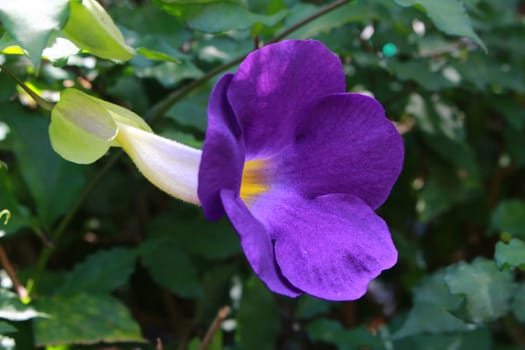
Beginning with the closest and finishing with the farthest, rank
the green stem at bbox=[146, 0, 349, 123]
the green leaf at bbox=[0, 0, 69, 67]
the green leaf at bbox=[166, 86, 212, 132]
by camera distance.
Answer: the green leaf at bbox=[0, 0, 69, 67]
the green stem at bbox=[146, 0, 349, 123]
the green leaf at bbox=[166, 86, 212, 132]

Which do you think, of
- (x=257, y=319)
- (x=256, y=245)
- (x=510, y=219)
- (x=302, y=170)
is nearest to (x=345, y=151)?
(x=302, y=170)

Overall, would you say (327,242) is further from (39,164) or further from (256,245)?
(39,164)

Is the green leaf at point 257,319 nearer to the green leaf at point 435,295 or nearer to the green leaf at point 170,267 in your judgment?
the green leaf at point 170,267

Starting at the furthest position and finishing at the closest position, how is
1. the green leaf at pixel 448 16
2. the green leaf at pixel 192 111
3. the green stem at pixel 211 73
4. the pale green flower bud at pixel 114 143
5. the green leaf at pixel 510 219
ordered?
the green leaf at pixel 510 219 → the green leaf at pixel 192 111 → the green stem at pixel 211 73 → the green leaf at pixel 448 16 → the pale green flower bud at pixel 114 143

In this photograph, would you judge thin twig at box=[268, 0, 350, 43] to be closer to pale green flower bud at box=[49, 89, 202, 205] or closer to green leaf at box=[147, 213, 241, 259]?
pale green flower bud at box=[49, 89, 202, 205]

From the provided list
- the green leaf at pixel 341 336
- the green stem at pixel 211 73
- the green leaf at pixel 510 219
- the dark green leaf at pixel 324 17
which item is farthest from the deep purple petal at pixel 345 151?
the green leaf at pixel 510 219

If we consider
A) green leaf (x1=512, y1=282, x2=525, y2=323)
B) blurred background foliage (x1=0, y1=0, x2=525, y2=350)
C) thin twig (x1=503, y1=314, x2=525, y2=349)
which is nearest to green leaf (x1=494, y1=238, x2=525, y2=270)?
blurred background foliage (x1=0, y1=0, x2=525, y2=350)
